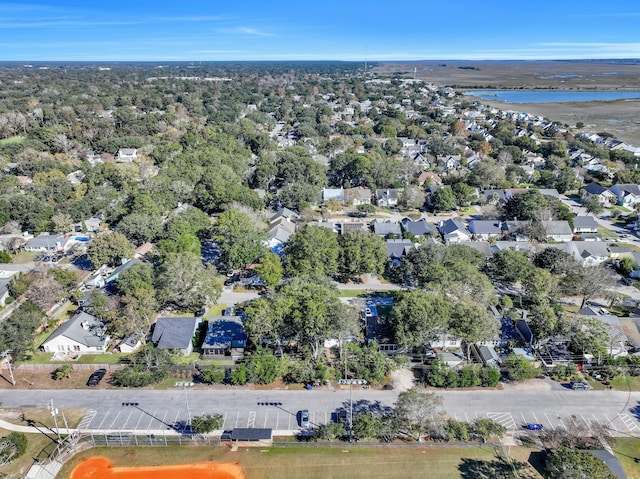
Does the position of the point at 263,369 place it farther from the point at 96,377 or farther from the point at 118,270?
the point at 118,270

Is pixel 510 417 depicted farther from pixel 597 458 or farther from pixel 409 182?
pixel 409 182

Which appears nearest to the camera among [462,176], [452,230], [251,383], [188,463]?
[188,463]

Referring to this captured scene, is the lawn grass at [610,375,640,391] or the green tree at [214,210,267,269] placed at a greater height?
the green tree at [214,210,267,269]

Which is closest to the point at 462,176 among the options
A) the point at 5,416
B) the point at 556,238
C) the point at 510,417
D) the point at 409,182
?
the point at 409,182

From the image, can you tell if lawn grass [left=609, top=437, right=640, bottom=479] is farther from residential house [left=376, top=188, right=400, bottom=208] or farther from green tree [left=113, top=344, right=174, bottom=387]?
residential house [left=376, top=188, right=400, bottom=208]

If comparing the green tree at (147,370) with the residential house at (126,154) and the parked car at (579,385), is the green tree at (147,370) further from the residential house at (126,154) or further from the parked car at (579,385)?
the residential house at (126,154)

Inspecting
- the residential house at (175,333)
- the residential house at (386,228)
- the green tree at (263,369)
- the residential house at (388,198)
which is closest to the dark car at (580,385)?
the green tree at (263,369)

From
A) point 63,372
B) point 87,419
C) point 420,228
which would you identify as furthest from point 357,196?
point 87,419

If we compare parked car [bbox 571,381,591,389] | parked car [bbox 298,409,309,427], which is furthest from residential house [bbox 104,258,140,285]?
parked car [bbox 571,381,591,389]
